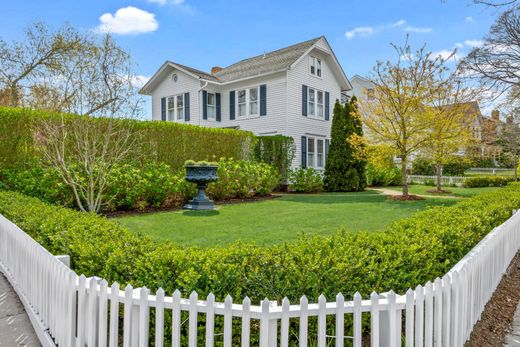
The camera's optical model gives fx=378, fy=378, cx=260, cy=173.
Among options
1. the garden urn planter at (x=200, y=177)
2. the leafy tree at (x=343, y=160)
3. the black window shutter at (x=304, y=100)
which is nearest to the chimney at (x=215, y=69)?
the black window shutter at (x=304, y=100)

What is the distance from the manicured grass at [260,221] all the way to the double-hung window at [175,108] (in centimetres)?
1164

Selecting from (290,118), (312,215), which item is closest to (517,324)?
(312,215)

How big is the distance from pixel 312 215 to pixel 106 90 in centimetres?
637

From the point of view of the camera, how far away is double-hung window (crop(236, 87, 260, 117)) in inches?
798

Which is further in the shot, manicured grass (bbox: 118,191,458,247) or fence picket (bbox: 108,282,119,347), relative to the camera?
manicured grass (bbox: 118,191,458,247)

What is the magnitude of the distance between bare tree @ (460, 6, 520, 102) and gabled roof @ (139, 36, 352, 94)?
22.8ft

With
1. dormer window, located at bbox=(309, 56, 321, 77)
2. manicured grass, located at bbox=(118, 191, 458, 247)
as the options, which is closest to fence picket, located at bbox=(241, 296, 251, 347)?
manicured grass, located at bbox=(118, 191, 458, 247)

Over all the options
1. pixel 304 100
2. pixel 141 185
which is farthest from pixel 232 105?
pixel 141 185

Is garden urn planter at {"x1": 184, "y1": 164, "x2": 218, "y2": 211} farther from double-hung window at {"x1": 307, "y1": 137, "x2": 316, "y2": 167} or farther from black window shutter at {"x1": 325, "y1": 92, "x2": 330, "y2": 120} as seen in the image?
black window shutter at {"x1": 325, "y1": 92, "x2": 330, "y2": 120}

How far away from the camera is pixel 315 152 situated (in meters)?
20.7

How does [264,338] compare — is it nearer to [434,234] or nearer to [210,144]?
[434,234]

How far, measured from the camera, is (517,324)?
12.4ft

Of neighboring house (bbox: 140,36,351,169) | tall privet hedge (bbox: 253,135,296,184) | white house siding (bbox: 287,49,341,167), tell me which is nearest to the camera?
tall privet hedge (bbox: 253,135,296,184)

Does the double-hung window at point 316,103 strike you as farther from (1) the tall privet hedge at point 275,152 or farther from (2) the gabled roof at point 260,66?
(1) the tall privet hedge at point 275,152
